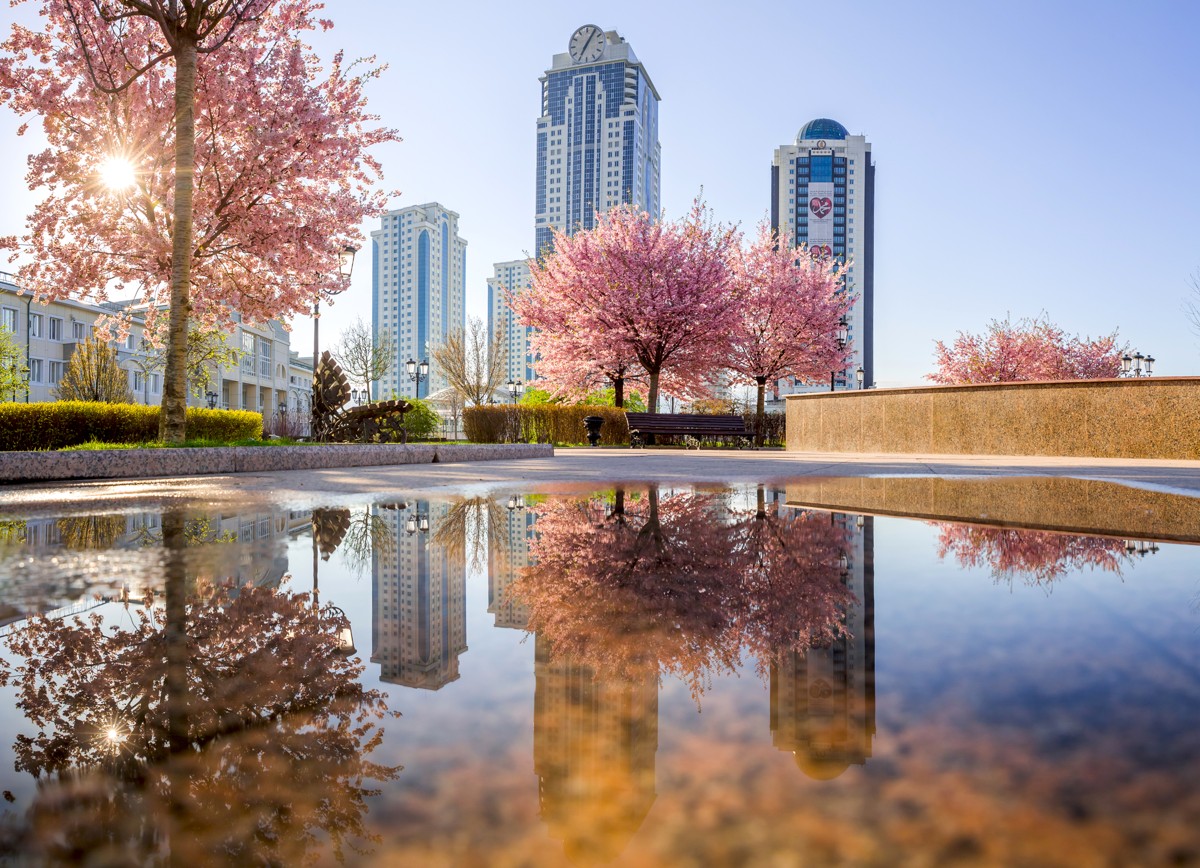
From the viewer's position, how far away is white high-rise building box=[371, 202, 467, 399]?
120750mm

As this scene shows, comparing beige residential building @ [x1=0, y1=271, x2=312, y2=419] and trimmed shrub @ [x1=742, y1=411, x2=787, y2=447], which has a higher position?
beige residential building @ [x1=0, y1=271, x2=312, y2=419]

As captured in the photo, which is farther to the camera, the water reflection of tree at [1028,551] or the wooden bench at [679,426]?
the wooden bench at [679,426]

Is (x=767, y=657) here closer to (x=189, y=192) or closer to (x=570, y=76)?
(x=189, y=192)

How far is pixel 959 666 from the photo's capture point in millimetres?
1066

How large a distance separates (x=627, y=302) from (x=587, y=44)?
12343 centimetres

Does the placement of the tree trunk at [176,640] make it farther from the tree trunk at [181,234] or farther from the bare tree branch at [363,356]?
the bare tree branch at [363,356]

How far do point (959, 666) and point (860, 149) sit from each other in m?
138

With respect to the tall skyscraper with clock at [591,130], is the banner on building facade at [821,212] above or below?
below

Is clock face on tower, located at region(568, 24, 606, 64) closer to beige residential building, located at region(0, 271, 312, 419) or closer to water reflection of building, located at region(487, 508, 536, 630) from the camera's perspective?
beige residential building, located at region(0, 271, 312, 419)

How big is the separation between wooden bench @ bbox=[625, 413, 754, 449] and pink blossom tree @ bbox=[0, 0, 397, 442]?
909 centimetres

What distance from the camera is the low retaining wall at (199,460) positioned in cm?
575

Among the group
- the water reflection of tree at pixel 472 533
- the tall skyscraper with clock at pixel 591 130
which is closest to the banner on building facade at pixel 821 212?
the tall skyscraper with clock at pixel 591 130

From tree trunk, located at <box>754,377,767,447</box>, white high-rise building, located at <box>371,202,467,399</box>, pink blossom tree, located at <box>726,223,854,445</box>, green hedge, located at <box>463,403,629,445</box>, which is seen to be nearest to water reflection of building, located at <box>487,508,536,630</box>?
green hedge, located at <box>463,403,629,445</box>

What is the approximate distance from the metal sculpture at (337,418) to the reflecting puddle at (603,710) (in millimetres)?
13515
